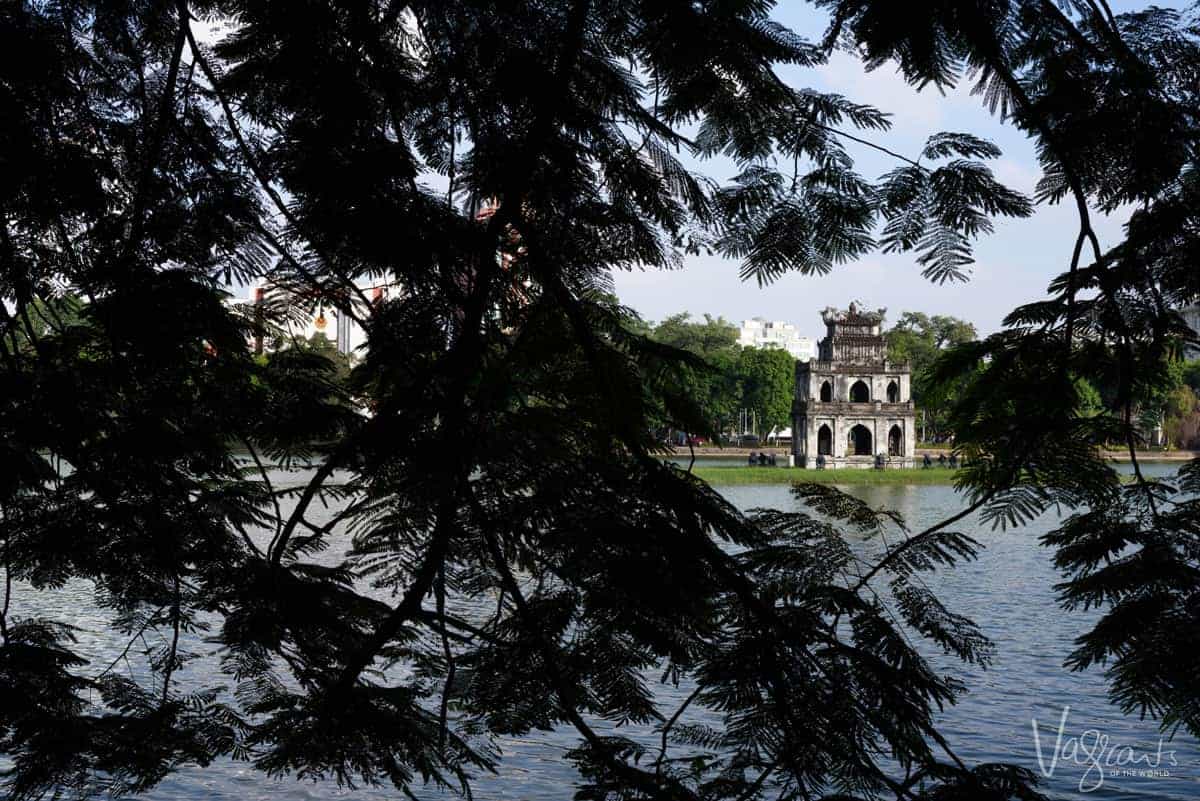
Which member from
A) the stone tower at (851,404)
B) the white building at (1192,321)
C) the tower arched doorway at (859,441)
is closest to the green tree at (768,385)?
the stone tower at (851,404)

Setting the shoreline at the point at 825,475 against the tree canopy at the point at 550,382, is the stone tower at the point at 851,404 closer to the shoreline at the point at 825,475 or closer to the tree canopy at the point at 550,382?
the shoreline at the point at 825,475

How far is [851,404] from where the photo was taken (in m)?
44.5

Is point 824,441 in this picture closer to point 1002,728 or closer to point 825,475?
point 825,475

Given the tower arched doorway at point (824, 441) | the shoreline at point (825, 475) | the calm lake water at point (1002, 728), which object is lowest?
the calm lake water at point (1002, 728)

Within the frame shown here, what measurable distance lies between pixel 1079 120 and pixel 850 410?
140 feet

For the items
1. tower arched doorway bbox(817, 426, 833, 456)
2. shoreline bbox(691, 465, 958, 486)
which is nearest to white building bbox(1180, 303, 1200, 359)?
shoreline bbox(691, 465, 958, 486)

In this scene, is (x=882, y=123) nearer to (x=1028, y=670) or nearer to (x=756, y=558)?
(x=756, y=558)

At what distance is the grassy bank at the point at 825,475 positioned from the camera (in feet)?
116

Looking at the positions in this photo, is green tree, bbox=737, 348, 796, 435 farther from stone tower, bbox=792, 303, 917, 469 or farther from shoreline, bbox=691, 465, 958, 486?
shoreline, bbox=691, 465, 958, 486

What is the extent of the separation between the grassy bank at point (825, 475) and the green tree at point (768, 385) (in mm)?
3682

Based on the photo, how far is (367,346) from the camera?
2668 mm

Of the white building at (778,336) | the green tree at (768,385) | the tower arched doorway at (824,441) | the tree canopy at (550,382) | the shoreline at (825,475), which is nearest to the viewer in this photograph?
the tree canopy at (550,382)

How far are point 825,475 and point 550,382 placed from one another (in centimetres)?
3727

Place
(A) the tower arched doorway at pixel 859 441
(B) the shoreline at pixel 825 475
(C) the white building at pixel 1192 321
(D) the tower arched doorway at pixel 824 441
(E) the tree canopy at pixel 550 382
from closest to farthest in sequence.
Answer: (E) the tree canopy at pixel 550 382
(C) the white building at pixel 1192 321
(B) the shoreline at pixel 825 475
(D) the tower arched doorway at pixel 824 441
(A) the tower arched doorway at pixel 859 441
